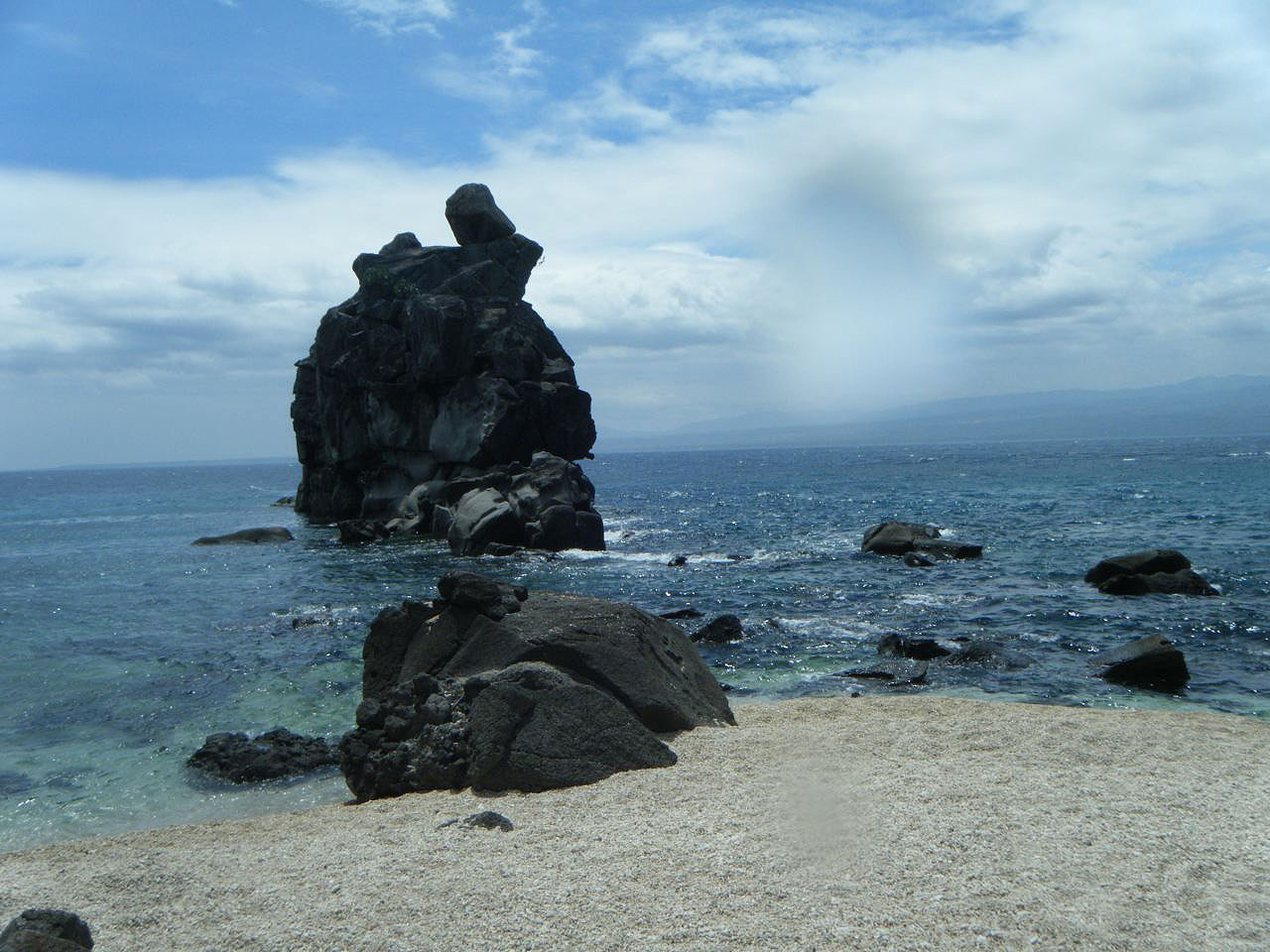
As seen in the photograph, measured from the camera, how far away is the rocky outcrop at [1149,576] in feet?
109

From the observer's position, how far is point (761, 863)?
395 inches

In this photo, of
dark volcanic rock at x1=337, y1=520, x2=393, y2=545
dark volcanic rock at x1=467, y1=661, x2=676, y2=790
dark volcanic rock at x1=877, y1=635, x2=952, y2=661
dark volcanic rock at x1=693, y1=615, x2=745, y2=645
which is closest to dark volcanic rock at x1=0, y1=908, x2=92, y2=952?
dark volcanic rock at x1=467, y1=661, x2=676, y2=790

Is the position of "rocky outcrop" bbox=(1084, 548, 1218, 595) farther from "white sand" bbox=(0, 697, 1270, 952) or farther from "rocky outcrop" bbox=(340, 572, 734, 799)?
"rocky outcrop" bbox=(340, 572, 734, 799)

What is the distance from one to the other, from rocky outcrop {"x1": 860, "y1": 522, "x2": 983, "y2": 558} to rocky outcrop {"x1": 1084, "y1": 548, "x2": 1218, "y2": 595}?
8.84 m

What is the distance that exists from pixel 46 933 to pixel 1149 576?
3401 cm

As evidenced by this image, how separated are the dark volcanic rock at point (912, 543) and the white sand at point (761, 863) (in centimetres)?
3104

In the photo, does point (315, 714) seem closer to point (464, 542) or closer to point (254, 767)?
point (254, 767)

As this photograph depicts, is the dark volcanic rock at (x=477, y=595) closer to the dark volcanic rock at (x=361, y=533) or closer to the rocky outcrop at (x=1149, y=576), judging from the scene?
the rocky outcrop at (x=1149, y=576)

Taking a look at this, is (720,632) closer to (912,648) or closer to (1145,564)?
(912,648)

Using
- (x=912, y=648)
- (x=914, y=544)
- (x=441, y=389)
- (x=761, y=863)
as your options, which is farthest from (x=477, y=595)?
(x=441, y=389)

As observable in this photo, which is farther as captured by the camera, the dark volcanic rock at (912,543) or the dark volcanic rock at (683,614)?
the dark volcanic rock at (912,543)

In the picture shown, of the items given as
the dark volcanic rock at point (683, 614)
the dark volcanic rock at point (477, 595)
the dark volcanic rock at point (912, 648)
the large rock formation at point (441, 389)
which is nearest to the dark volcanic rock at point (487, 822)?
the dark volcanic rock at point (477, 595)

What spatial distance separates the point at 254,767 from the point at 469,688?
4.49 m

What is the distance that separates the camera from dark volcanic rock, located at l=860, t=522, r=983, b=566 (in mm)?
44969
